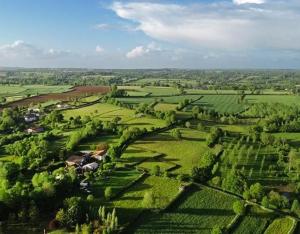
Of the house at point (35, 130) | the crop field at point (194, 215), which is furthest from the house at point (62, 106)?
the crop field at point (194, 215)

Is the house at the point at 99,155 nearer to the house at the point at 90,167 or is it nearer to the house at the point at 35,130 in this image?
the house at the point at 90,167

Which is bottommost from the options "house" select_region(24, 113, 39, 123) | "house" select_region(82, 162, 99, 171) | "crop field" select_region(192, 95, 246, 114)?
"house" select_region(82, 162, 99, 171)

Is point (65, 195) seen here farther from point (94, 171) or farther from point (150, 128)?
point (150, 128)

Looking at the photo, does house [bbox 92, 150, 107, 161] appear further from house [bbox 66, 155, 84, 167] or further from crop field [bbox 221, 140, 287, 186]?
crop field [bbox 221, 140, 287, 186]

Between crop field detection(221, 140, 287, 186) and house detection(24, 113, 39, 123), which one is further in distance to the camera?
house detection(24, 113, 39, 123)

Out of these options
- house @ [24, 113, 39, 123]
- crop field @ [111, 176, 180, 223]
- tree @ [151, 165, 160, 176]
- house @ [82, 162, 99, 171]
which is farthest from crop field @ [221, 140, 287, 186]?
house @ [24, 113, 39, 123]

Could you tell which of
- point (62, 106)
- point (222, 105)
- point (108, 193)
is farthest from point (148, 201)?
point (222, 105)

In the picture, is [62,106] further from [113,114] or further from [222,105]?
[222,105]
